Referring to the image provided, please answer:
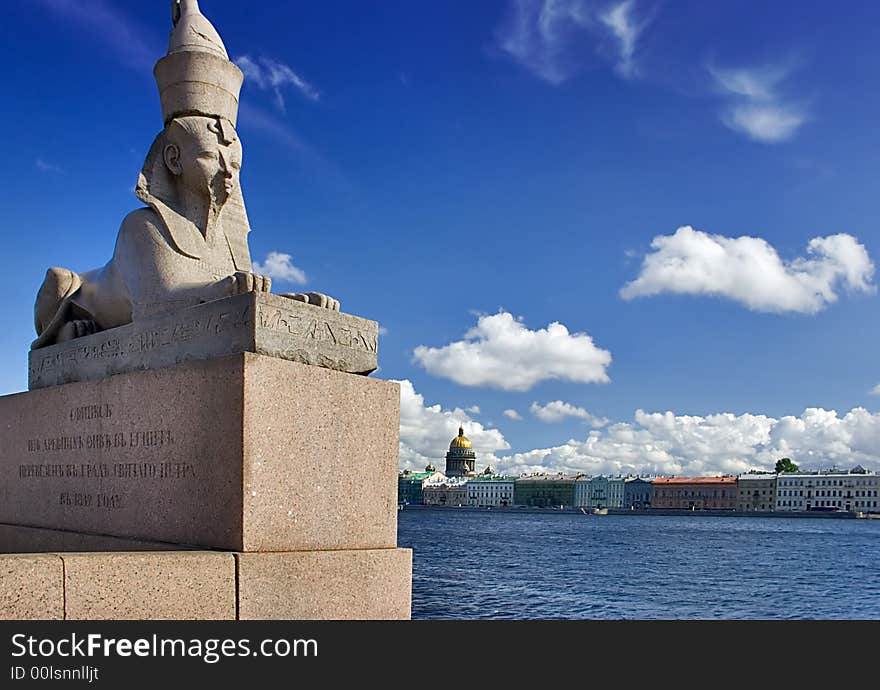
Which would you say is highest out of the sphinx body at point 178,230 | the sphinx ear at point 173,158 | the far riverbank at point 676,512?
the sphinx ear at point 173,158

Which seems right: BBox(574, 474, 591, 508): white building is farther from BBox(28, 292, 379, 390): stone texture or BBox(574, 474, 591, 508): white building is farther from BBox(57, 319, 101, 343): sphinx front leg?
BBox(28, 292, 379, 390): stone texture

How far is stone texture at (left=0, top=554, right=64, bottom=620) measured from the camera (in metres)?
2.89

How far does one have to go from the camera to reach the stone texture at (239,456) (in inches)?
150

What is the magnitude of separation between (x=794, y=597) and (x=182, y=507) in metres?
24.3

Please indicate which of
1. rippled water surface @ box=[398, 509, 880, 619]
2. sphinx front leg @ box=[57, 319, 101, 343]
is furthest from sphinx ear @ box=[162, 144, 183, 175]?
rippled water surface @ box=[398, 509, 880, 619]

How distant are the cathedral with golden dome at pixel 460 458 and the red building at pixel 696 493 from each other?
3228 cm

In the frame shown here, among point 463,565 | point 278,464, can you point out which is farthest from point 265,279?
point 463,565

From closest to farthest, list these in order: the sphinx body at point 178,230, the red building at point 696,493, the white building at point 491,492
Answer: the sphinx body at point 178,230 < the red building at point 696,493 < the white building at point 491,492

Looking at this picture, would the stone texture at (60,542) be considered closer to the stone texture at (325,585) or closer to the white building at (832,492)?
the stone texture at (325,585)

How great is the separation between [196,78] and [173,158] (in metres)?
0.45

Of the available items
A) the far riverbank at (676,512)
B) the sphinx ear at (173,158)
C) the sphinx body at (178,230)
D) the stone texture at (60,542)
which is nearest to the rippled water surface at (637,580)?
the stone texture at (60,542)

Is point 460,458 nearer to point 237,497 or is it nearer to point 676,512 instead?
point 676,512

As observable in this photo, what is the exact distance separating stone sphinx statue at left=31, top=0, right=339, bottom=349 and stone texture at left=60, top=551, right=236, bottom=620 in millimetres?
1669
